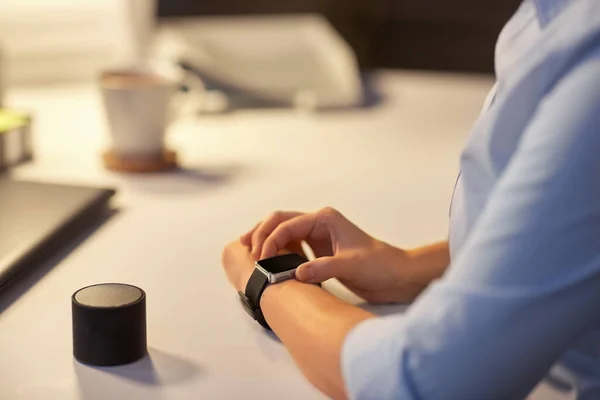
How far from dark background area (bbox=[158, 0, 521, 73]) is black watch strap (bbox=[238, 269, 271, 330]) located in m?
1.78

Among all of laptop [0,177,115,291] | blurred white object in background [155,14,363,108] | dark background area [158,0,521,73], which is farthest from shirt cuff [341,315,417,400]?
dark background area [158,0,521,73]

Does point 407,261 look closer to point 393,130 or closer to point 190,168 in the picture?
point 190,168

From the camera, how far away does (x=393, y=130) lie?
147cm

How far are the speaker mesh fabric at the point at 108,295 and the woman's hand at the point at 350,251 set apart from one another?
0.49 ft

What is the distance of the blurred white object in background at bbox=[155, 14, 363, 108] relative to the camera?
156 centimetres

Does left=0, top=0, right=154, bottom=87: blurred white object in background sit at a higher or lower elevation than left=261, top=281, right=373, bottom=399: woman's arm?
higher

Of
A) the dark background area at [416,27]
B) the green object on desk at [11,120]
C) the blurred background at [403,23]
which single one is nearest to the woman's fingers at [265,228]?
the green object on desk at [11,120]

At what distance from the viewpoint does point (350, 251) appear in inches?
30.3

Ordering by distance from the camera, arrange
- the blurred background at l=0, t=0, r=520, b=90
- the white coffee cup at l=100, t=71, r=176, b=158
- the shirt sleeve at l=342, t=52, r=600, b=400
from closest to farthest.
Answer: the shirt sleeve at l=342, t=52, r=600, b=400 < the white coffee cup at l=100, t=71, r=176, b=158 < the blurred background at l=0, t=0, r=520, b=90

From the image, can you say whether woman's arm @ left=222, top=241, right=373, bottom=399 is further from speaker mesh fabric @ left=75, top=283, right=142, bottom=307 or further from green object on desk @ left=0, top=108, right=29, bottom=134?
green object on desk @ left=0, top=108, right=29, bottom=134

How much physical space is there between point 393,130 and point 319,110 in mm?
171

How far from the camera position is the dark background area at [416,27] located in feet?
7.95

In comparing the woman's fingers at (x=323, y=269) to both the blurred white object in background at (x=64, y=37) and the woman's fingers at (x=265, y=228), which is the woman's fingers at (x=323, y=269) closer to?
the woman's fingers at (x=265, y=228)

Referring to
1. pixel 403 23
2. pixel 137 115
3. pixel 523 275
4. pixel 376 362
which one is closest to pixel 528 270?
pixel 523 275
